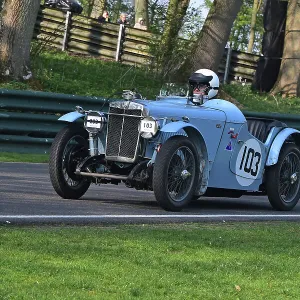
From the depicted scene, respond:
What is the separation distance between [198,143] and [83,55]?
19732mm

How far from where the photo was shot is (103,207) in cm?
1093

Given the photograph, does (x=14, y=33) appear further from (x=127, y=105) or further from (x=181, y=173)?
(x=181, y=173)

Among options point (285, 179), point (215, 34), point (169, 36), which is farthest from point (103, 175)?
point (169, 36)

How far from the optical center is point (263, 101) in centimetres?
2684

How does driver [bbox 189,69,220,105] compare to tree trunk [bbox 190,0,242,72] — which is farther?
tree trunk [bbox 190,0,242,72]

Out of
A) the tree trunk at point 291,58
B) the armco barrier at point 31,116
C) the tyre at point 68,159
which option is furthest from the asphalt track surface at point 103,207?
the tree trunk at point 291,58

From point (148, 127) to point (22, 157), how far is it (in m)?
6.61

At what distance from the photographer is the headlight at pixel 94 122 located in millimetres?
11438

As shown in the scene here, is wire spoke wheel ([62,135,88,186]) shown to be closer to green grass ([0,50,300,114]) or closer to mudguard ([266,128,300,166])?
mudguard ([266,128,300,166])

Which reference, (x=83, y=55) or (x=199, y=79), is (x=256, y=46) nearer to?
(x=83, y=55)

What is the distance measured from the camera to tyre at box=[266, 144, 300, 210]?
40.8 feet

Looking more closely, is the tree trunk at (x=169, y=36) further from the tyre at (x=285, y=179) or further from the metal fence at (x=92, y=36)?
the tyre at (x=285, y=179)

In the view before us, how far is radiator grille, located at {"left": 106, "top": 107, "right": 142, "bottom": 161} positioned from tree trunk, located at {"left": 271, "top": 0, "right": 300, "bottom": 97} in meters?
17.5

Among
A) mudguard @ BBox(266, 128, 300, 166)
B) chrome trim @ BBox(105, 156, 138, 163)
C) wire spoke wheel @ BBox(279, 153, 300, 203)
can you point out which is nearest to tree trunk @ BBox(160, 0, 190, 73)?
wire spoke wheel @ BBox(279, 153, 300, 203)
